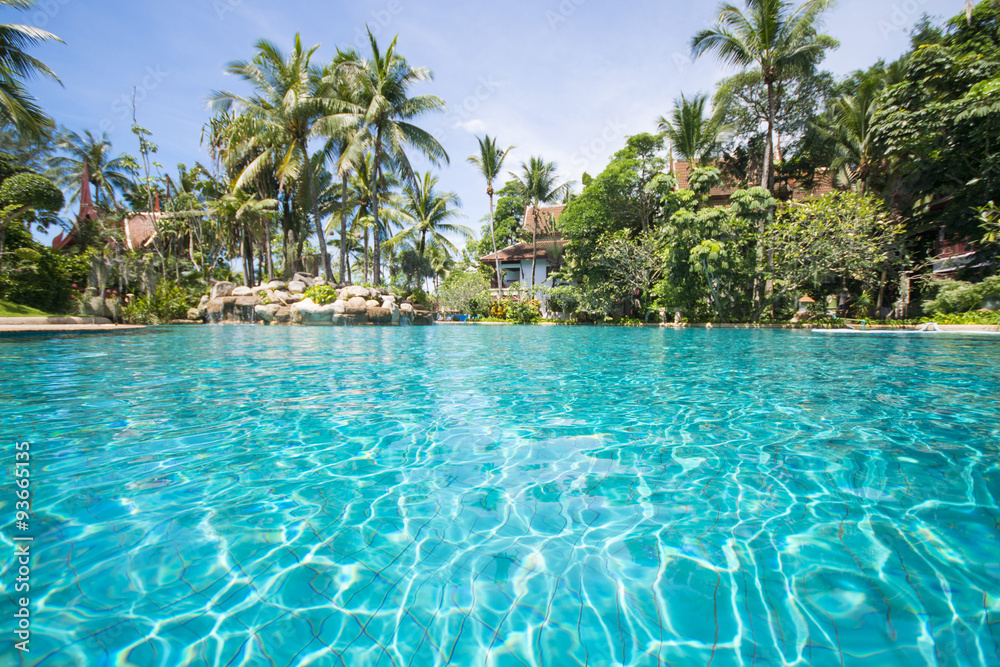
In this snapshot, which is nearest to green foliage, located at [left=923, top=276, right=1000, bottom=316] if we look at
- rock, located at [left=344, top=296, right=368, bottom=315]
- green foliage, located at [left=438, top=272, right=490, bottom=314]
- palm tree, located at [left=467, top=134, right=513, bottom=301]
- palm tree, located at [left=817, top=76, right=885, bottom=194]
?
palm tree, located at [left=817, top=76, right=885, bottom=194]

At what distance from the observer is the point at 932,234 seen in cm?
1784

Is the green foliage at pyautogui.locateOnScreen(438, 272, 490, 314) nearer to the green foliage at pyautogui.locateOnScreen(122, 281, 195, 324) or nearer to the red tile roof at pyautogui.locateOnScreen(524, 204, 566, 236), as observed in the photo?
the red tile roof at pyautogui.locateOnScreen(524, 204, 566, 236)

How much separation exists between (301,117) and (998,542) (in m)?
25.5

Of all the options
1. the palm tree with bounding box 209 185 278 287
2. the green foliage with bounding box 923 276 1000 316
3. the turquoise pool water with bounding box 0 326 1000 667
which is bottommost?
the turquoise pool water with bounding box 0 326 1000 667

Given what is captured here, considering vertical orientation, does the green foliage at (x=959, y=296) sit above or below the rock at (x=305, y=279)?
below

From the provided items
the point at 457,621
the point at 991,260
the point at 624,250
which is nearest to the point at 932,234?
the point at 991,260

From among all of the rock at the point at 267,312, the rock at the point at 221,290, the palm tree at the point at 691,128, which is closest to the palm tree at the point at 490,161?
the palm tree at the point at 691,128

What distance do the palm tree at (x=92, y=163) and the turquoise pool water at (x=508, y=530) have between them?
3150 cm

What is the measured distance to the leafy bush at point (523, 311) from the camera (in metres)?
24.0

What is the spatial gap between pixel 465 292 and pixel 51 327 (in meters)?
18.9

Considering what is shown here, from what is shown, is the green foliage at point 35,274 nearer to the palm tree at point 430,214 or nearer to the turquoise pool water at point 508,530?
the turquoise pool water at point 508,530

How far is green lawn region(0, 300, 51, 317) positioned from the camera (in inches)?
441

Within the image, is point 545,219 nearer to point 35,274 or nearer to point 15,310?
point 35,274

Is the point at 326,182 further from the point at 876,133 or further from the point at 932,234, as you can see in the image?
the point at 932,234
